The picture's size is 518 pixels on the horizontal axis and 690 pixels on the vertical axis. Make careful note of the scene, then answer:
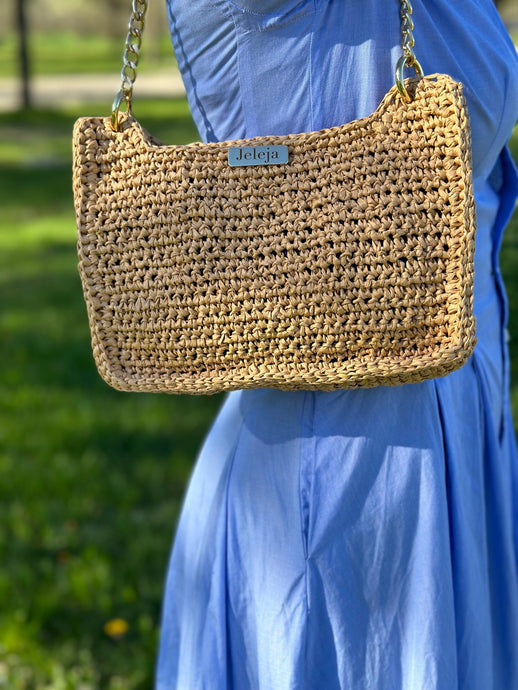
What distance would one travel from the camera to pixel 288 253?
4.10 feet

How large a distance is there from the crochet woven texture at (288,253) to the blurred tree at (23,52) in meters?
12.9

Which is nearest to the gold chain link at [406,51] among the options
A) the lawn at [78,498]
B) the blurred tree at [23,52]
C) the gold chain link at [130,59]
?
the gold chain link at [130,59]

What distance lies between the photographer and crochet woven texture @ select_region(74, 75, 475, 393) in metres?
1.19

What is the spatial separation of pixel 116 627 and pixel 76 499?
73cm

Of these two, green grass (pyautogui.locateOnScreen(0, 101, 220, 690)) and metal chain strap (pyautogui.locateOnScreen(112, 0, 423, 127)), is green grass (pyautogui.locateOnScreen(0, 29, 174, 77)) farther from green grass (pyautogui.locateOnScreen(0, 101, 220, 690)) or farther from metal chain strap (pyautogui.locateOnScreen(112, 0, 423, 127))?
metal chain strap (pyautogui.locateOnScreen(112, 0, 423, 127))

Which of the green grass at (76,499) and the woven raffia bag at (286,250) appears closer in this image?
the woven raffia bag at (286,250)

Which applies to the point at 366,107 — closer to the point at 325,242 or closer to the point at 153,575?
the point at 325,242

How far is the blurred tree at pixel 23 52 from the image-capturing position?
13.1 metres

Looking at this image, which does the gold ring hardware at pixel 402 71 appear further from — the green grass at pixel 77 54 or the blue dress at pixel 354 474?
the green grass at pixel 77 54

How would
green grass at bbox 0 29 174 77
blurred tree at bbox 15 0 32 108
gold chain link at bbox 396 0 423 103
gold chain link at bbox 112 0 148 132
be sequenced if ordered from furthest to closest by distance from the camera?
green grass at bbox 0 29 174 77 < blurred tree at bbox 15 0 32 108 < gold chain link at bbox 112 0 148 132 < gold chain link at bbox 396 0 423 103

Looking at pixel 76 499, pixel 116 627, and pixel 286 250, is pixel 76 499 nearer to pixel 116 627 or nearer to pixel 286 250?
pixel 116 627

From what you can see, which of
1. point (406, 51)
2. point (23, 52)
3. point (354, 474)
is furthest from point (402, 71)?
point (23, 52)

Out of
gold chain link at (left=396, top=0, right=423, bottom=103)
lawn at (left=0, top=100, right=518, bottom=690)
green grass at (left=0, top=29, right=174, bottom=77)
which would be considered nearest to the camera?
gold chain link at (left=396, top=0, right=423, bottom=103)

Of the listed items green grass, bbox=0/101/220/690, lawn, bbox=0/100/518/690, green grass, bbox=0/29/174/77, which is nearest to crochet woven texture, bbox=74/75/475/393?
lawn, bbox=0/100/518/690
